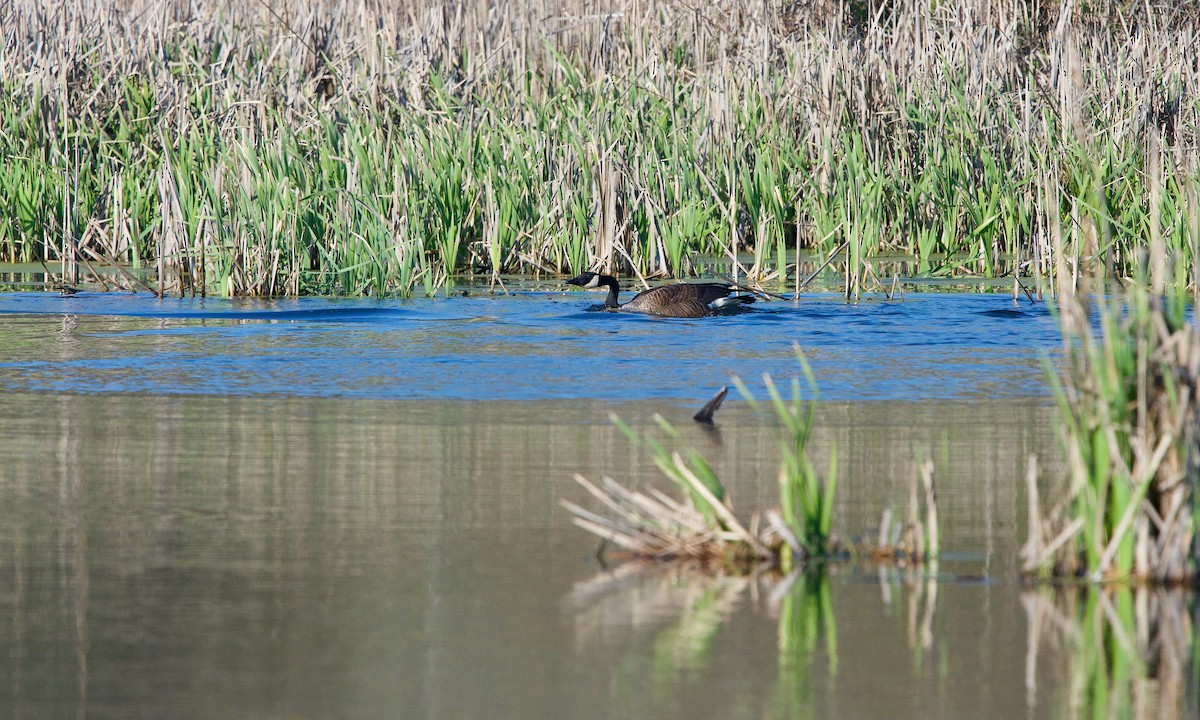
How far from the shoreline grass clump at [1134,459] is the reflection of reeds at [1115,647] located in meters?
0.07

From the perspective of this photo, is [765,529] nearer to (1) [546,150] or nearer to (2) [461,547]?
(2) [461,547]

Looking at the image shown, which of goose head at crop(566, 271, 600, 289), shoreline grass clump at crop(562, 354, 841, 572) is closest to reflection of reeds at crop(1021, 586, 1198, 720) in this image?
shoreline grass clump at crop(562, 354, 841, 572)

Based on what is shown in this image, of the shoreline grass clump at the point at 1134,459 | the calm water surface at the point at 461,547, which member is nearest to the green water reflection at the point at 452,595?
the calm water surface at the point at 461,547

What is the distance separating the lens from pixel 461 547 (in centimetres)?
350

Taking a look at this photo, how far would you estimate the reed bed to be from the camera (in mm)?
9555

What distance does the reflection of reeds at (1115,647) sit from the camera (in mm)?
2521

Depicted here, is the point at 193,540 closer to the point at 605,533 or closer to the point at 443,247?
the point at 605,533

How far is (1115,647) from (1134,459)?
580 mm

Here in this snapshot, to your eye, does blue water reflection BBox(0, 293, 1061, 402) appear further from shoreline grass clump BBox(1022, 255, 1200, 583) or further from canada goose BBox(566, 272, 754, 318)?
shoreline grass clump BBox(1022, 255, 1200, 583)

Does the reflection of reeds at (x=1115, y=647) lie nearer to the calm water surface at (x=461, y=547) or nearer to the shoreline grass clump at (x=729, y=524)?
the calm water surface at (x=461, y=547)

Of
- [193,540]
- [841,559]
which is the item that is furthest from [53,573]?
[841,559]

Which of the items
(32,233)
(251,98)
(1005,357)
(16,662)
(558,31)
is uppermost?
(558,31)

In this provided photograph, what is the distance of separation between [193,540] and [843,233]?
777 centimetres

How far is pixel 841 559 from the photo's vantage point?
11.1ft
